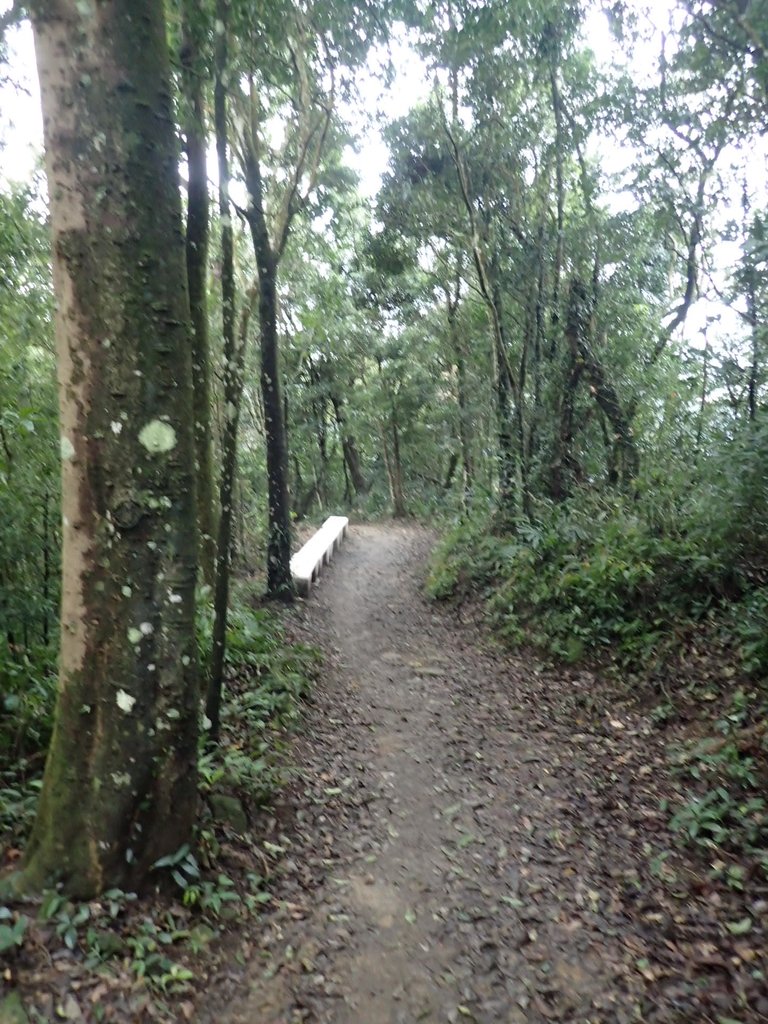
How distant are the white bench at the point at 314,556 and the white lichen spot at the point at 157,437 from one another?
7777mm

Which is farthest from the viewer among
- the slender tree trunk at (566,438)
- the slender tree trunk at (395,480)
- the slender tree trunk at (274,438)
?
the slender tree trunk at (395,480)

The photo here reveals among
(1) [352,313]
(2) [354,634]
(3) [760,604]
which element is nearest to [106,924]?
(3) [760,604]

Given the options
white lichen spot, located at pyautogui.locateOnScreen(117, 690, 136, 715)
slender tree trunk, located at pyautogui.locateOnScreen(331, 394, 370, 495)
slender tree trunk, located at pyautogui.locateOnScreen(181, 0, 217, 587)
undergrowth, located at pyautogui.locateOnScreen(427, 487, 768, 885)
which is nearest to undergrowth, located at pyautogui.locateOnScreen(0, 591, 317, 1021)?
white lichen spot, located at pyautogui.locateOnScreen(117, 690, 136, 715)

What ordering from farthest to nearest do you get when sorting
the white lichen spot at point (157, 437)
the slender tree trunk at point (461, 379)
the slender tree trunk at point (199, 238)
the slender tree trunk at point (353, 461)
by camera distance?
the slender tree trunk at point (353, 461)
the slender tree trunk at point (461, 379)
the slender tree trunk at point (199, 238)
the white lichen spot at point (157, 437)

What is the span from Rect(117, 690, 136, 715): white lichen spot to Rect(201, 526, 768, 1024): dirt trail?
57.0 inches

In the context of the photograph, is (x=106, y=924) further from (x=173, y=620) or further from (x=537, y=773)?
(x=537, y=773)

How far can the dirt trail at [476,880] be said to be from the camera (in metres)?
3.29

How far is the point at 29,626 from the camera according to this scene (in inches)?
201

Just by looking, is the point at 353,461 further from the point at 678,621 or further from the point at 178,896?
the point at 178,896

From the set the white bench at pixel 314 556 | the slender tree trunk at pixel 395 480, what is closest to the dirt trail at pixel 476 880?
the white bench at pixel 314 556

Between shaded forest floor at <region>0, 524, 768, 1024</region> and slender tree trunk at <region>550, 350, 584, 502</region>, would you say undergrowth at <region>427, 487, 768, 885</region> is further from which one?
slender tree trunk at <region>550, 350, 584, 502</region>

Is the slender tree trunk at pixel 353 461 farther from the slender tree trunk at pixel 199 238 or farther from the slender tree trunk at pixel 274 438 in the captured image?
the slender tree trunk at pixel 199 238

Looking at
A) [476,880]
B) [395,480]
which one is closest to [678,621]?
[476,880]

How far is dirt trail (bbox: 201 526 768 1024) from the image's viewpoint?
3.29 meters
